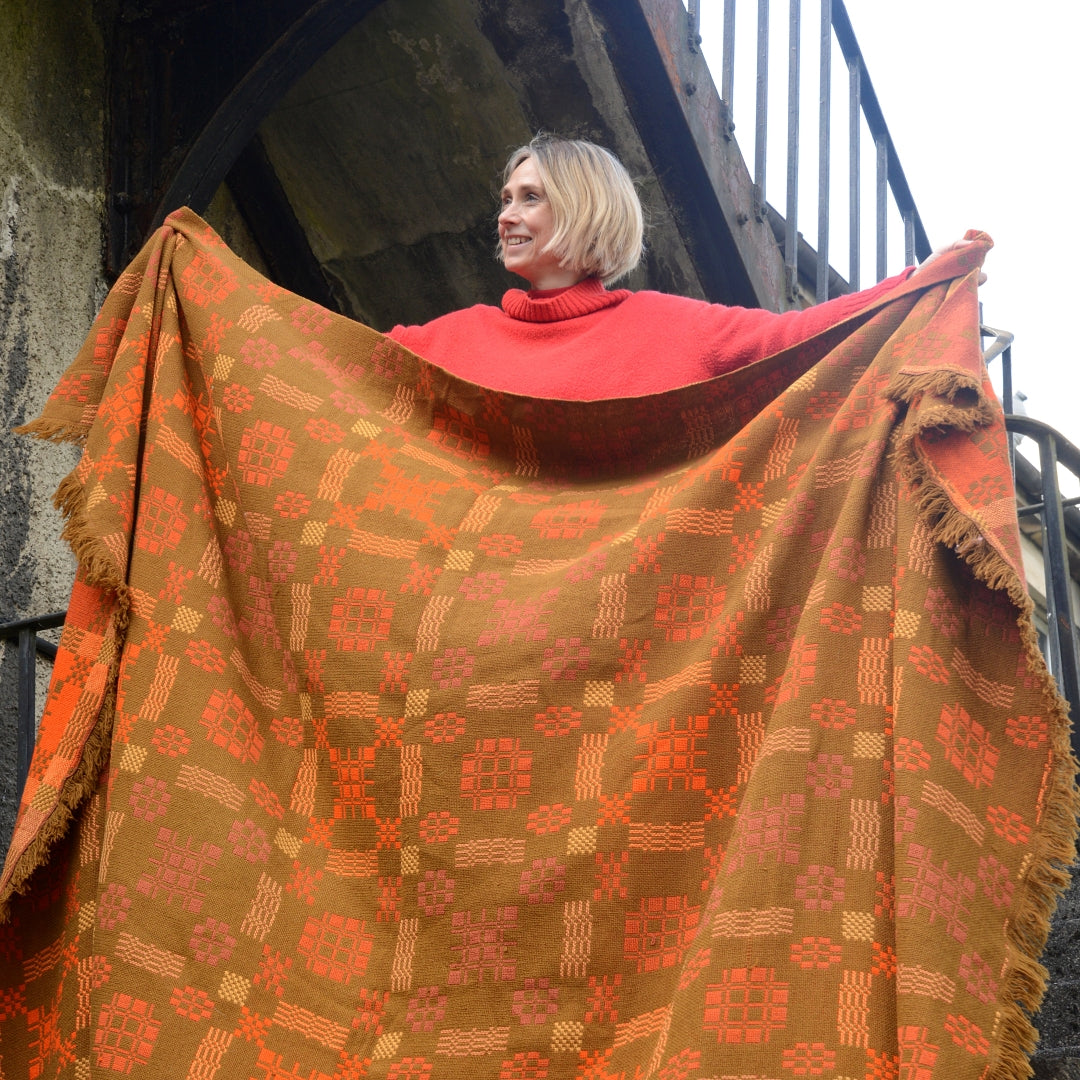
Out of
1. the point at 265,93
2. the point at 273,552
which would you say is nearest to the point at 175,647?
the point at 273,552

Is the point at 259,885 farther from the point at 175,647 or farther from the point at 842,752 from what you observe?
the point at 842,752

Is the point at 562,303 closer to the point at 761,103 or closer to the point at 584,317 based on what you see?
the point at 584,317

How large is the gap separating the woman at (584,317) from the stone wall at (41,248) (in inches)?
40.8

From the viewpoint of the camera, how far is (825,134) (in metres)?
4.22

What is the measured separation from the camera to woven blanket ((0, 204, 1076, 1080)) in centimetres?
168

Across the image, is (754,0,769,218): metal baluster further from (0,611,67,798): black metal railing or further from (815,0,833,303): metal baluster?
(0,611,67,798): black metal railing

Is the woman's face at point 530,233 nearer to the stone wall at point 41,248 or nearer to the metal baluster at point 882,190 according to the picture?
the stone wall at point 41,248

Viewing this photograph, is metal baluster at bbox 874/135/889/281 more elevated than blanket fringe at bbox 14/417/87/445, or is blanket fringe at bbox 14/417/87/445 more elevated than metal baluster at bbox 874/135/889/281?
metal baluster at bbox 874/135/889/281

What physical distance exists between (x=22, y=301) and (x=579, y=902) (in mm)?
2194

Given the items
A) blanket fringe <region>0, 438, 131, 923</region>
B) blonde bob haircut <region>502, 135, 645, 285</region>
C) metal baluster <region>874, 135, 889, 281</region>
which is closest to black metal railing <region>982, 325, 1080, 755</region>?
blonde bob haircut <region>502, 135, 645, 285</region>

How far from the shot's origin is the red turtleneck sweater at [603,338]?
8.14ft

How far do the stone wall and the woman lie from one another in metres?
1.04

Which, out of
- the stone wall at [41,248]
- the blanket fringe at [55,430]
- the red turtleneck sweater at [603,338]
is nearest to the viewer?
the blanket fringe at [55,430]

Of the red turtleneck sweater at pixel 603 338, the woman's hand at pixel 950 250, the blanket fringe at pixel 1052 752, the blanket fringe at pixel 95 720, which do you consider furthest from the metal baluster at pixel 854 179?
the blanket fringe at pixel 95 720
